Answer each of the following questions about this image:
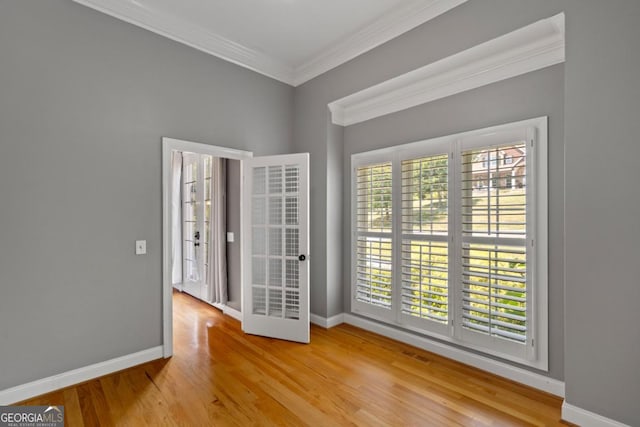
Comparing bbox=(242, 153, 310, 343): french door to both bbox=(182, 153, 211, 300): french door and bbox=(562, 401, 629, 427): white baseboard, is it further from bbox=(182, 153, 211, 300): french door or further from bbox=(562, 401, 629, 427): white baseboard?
bbox=(562, 401, 629, 427): white baseboard

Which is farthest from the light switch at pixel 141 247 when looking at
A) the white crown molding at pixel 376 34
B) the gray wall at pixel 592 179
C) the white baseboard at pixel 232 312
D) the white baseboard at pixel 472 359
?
the gray wall at pixel 592 179

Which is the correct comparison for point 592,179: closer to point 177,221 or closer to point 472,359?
point 472,359

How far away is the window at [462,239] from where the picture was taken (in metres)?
2.26

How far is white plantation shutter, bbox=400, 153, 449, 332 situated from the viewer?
2.77 m

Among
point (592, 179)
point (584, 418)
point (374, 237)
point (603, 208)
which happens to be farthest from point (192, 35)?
point (584, 418)

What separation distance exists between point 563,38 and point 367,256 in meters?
2.49

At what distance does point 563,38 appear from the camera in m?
2.08

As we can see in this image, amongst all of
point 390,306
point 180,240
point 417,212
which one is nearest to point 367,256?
point 390,306

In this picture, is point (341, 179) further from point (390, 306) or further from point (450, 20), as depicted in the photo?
point (450, 20)

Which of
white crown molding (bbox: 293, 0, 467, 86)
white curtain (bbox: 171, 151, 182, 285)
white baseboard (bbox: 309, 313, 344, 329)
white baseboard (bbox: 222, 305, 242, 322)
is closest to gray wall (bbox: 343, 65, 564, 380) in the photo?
white crown molding (bbox: 293, 0, 467, 86)

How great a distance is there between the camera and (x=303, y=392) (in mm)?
2254

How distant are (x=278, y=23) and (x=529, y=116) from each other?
7.82 ft

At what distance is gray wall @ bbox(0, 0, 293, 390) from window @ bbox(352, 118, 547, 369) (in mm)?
2146

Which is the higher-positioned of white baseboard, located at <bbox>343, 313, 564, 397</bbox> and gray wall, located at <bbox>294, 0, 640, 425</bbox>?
gray wall, located at <bbox>294, 0, 640, 425</bbox>
